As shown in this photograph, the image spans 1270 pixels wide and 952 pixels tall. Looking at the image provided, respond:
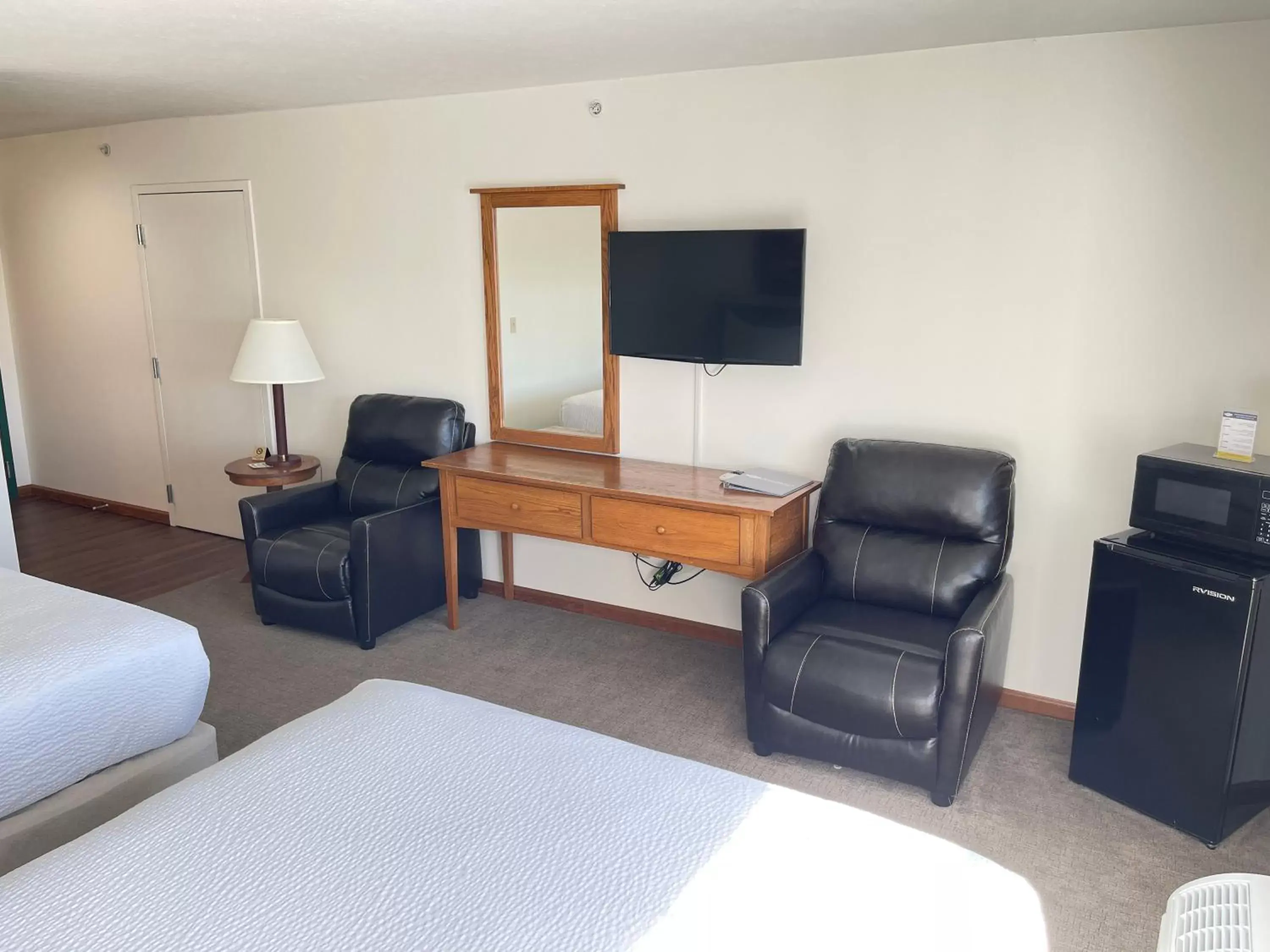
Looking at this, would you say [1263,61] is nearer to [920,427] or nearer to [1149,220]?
[1149,220]

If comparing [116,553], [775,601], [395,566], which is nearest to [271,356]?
[395,566]

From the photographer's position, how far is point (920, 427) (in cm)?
342

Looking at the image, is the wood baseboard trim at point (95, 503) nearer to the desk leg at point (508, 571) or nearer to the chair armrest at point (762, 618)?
the desk leg at point (508, 571)

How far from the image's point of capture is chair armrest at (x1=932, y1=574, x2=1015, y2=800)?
2621 millimetres

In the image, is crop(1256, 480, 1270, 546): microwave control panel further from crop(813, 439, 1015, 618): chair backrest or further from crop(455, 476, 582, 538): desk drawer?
crop(455, 476, 582, 538): desk drawer

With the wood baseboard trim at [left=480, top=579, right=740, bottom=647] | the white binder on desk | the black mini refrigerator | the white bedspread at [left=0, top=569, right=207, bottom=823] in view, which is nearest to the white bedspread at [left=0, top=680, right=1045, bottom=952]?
the white bedspread at [left=0, top=569, right=207, bottom=823]

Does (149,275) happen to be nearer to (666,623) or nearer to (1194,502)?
(666,623)

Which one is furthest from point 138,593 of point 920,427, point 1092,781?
point 1092,781

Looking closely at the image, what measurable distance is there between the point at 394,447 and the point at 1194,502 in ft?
10.7

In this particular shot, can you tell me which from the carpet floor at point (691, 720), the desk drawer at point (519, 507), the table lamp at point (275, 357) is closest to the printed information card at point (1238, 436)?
the carpet floor at point (691, 720)

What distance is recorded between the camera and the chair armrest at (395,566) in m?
3.83

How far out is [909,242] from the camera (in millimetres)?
3326

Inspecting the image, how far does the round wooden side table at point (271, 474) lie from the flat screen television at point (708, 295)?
1759 millimetres

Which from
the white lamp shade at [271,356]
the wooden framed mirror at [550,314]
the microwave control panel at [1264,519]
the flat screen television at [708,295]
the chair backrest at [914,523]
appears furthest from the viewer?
the white lamp shade at [271,356]
